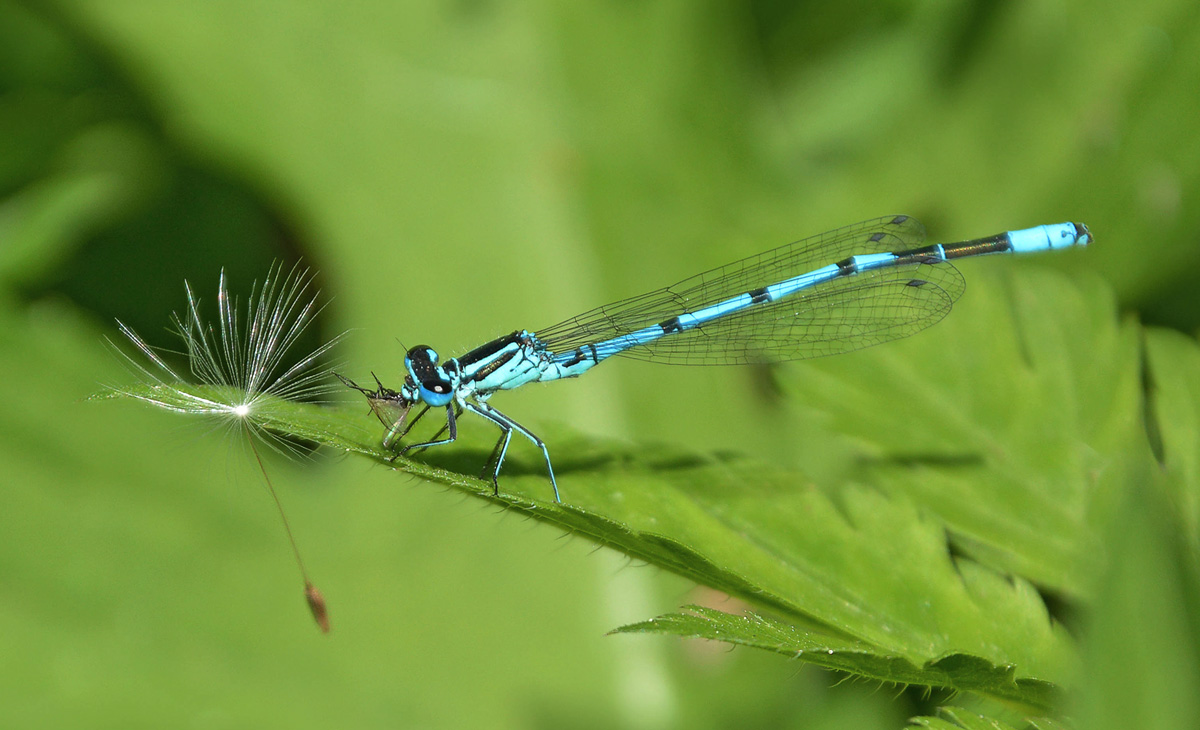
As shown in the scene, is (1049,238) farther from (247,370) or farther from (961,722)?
(247,370)

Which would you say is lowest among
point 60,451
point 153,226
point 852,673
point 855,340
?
point 852,673

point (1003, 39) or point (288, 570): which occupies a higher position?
point (1003, 39)

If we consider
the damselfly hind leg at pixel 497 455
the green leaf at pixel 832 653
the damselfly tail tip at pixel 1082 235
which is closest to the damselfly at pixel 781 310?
the damselfly tail tip at pixel 1082 235

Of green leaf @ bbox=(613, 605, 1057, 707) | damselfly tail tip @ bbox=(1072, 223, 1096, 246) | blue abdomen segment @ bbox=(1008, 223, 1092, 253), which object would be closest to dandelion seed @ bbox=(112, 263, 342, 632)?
green leaf @ bbox=(613, 605, 1057, 707)

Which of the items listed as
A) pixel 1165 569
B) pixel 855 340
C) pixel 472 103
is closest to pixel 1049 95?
pixel 855 340

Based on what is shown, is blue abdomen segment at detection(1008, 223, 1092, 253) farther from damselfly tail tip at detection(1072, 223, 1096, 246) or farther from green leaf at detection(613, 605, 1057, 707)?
green leaf at detection(613, 605, 1057, 707)

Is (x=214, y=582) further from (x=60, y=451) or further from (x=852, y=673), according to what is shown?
(x=852, y=673)
